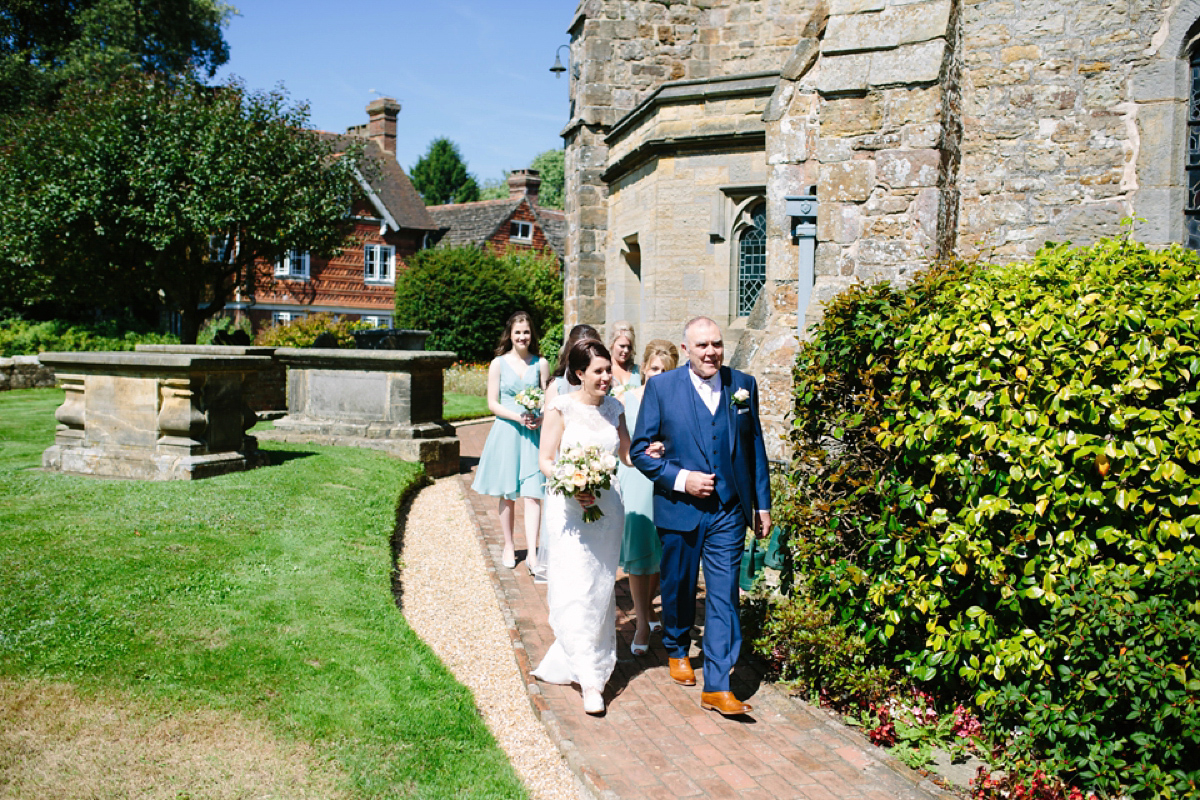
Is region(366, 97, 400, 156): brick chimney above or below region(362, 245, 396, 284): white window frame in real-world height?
above

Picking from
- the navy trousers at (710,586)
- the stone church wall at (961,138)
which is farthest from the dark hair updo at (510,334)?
the navy trousers at (710,586)

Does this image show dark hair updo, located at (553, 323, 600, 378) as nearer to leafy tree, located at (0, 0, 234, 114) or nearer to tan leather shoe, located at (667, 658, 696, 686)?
tan leather shoe, located at (667, 658, 696, 686)

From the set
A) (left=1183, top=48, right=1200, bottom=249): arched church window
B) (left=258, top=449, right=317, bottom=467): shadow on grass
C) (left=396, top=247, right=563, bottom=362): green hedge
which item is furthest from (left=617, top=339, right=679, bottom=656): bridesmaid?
(left=396, top=247, right=563, bottom=362): green hedge

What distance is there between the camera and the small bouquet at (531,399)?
7.50m

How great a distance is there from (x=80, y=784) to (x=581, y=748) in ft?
7.16

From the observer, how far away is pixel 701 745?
4.45 meters

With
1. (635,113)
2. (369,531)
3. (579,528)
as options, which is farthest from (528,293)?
(579,528)

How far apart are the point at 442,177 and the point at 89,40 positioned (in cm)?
3969

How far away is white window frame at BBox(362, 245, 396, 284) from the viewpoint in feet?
125

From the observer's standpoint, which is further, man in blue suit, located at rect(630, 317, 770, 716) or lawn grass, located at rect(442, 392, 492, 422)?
lawn grass, located at rect(442, 392, 492, 422)

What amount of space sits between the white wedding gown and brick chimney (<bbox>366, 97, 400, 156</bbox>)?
131ft

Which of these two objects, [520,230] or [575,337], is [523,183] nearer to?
[520,230]

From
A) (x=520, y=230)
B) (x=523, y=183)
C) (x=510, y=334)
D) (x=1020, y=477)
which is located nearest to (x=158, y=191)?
(x=510, y=334)

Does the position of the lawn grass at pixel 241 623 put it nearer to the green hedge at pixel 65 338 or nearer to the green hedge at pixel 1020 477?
the green hedge at pixel 1020 477
